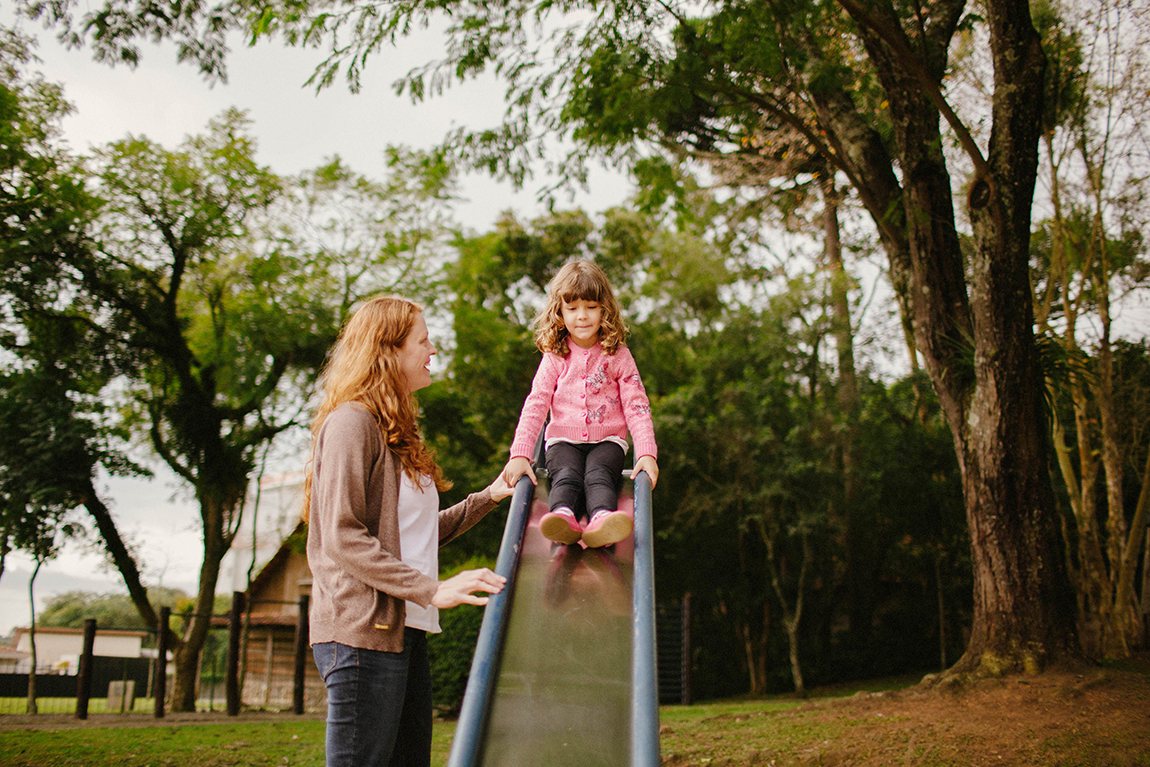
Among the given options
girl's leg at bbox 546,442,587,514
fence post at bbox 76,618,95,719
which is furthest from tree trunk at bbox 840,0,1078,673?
fence post at bbox 76,618,95,719

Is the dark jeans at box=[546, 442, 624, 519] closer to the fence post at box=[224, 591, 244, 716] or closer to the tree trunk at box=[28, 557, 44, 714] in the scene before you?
the fence post at box=[224, 591, 244, 716]

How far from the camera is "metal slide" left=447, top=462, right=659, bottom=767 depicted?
2.36m

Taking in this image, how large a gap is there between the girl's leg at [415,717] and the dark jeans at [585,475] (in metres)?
1.39

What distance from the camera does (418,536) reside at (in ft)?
6.55

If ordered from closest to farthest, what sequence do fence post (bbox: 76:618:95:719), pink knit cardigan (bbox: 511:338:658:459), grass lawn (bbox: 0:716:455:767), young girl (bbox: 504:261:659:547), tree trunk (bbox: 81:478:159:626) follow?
young girl (bbox: 504:261:659:547)
pink knit cardigan (bbox: 511:338:658:459)
grass lawn (bbox: 0:716:455:767)
fence post (bbox: 76:618:95:719)
tree trunk (bbox: 81:478:159:626)

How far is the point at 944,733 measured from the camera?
475 cm

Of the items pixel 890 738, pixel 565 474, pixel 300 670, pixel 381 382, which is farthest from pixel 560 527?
pixel 300 670

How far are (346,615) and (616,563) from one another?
5.44ft

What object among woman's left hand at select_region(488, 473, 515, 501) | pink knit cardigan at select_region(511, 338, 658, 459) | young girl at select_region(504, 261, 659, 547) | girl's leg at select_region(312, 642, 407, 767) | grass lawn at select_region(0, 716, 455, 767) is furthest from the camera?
grass lawn at select_region(0, 716, 455, 767)

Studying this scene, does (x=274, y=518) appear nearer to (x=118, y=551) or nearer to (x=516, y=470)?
(x=118, y=551)

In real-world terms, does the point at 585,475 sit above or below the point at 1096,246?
below

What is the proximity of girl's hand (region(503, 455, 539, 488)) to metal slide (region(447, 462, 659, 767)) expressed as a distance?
0.38 ft

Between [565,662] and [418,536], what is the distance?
3.30ft

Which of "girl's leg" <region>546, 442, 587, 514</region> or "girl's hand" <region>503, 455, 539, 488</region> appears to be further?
"girl's leg" <region>546, 442, 587, 514</region>
